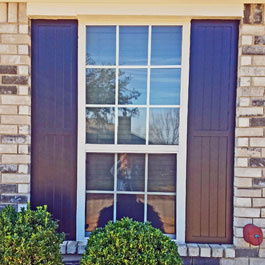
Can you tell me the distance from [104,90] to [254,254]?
2.29 meters

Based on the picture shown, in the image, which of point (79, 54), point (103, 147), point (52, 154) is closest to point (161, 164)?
point (103, 147)

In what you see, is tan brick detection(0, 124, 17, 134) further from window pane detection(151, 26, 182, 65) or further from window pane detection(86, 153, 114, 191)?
window pane detection(151, 26, 182, 65)

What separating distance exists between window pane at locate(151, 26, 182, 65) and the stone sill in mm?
1907

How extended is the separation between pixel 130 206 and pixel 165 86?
4.38 ft

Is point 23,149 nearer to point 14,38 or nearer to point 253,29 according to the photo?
point 14,38

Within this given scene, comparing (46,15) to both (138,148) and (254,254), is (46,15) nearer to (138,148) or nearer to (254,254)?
(138,148)

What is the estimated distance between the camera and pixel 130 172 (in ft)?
8.46

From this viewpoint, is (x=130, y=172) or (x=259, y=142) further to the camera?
(x=130, y=172)

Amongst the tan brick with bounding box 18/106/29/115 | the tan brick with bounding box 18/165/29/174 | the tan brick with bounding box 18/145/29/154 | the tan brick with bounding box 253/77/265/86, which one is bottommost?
the tan brick with bounding box 18/165/29/174

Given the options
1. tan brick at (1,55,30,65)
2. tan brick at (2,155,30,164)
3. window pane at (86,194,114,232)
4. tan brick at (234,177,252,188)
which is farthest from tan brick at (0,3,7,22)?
tan brick at (234,177,252,188)

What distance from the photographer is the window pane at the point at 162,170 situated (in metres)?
2.56

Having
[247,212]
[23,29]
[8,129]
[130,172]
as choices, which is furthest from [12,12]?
[247,212]

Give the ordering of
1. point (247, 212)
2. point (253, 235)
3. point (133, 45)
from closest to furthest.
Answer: point (253, 235)
point (247, 212)
point (133, 45)

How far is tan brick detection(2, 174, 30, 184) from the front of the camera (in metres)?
2.48
